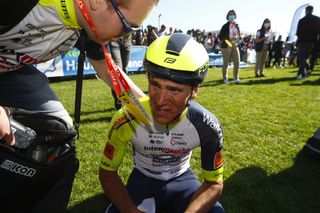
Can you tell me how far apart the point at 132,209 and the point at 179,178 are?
65 centimetres

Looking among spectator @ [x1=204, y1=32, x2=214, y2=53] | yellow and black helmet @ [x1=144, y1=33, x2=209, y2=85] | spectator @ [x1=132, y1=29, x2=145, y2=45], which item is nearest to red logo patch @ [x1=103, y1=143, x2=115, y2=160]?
yellow and black helmet @ [x1=144, y1=33, x2=209, y2=85]

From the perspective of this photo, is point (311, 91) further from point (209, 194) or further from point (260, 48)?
point (209, 194)

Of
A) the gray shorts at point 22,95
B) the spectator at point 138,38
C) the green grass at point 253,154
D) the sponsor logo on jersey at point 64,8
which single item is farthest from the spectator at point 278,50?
the sponsor logo on jersey at point 64,8

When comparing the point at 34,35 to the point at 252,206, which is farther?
the point at 252,206

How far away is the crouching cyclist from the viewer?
89.0 inches

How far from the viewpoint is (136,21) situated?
1891mm

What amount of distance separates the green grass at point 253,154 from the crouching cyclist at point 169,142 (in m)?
0.72

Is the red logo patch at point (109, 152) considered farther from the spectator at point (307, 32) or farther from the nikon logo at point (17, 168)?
the spectator at point (307, 32)

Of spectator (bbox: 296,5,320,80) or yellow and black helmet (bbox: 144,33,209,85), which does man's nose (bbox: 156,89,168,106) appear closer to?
yellow and black helmet (bbox: 144,33,209,85)

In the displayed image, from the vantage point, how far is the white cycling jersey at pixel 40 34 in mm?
1676

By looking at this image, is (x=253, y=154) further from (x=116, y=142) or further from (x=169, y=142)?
(x=116, y=142)

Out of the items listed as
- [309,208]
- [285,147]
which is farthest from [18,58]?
[285,147]

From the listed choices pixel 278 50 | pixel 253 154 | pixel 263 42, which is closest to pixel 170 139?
pixel 253 154

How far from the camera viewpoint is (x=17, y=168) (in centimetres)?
165
